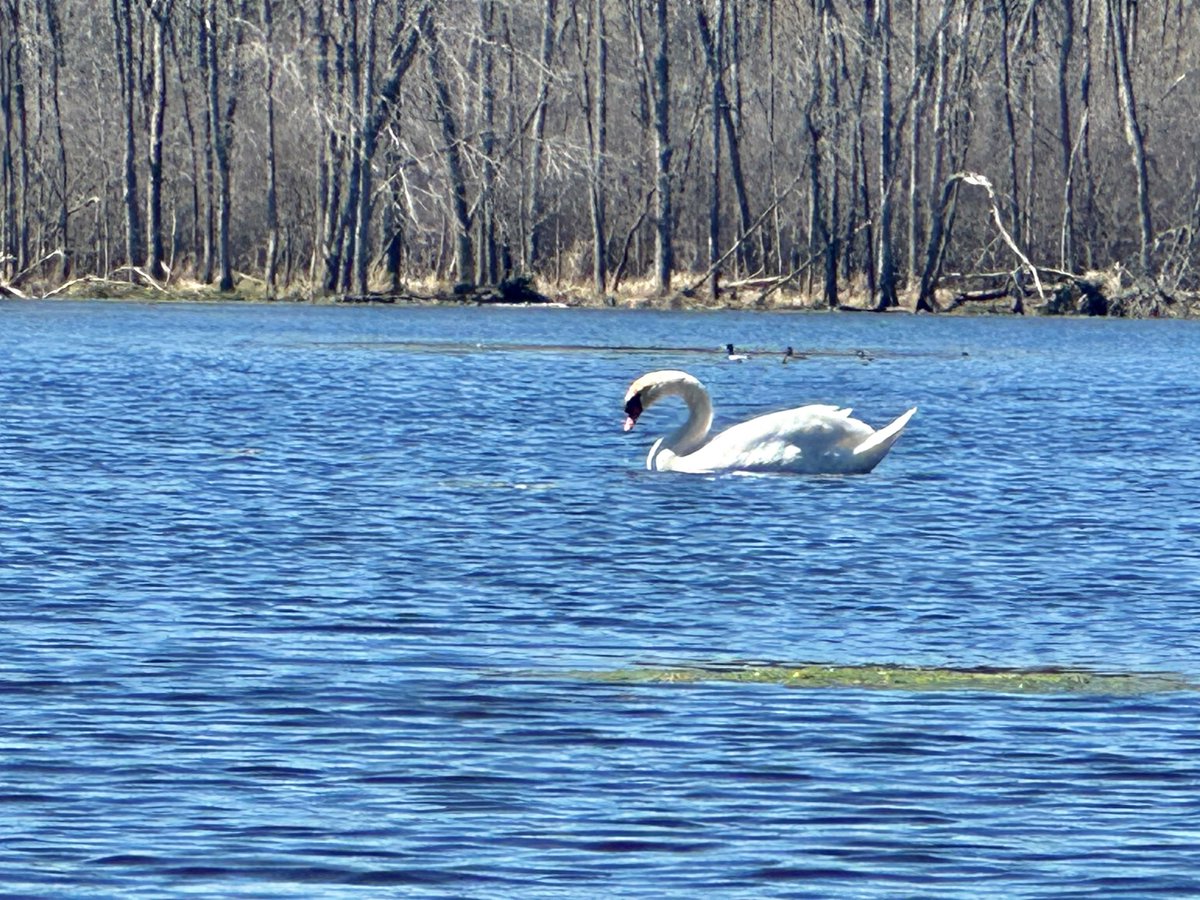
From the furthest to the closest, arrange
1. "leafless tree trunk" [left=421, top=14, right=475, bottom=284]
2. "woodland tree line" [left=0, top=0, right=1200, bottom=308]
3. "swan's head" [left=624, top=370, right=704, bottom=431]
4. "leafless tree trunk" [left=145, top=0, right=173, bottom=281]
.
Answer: "leafless tree trunk" [left=145, top=0, right=173, bottom=281]
"woodland tree line" [left=0, top=0, right=1200, bottom=308]
"leafless tree trunk" [left=421, top=14, right=475, bottom=284]
"swan's head" [left=624, top=370, right=704, bottom=431]

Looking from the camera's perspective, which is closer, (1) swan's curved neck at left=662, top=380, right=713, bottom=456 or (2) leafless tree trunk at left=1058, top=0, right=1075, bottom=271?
(1) swan's curved neck at left=662, top=380, right=713, bottom=456

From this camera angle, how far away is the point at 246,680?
11.3 meters

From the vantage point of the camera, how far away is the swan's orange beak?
967 inches

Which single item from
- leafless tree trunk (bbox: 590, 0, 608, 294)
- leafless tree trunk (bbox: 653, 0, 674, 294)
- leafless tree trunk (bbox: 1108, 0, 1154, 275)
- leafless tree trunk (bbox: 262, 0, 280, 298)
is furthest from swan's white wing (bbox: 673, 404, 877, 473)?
leafless tree trunk (bbox: 262, 0, 280, 298)

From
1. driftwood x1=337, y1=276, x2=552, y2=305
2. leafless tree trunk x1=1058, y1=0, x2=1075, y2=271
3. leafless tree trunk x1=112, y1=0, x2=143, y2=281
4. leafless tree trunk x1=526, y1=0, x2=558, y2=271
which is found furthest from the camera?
leafless tree trunk x1=526, y1=0, x2=558, y2=271

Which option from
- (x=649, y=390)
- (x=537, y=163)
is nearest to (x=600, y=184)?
(x=537, y=163)

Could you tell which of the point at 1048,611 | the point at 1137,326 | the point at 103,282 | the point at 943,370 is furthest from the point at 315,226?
the point at 1048,611

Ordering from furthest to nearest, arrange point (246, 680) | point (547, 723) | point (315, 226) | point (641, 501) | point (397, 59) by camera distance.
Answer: point (315, 226), point (397, 59), point (641, 501), point (246, 680), point (547, 723)

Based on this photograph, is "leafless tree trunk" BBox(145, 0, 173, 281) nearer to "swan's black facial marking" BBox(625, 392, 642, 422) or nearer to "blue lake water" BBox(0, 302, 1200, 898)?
"blue lake water" BBox(0, 302, 1200, 898)

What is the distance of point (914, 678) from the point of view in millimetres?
11703

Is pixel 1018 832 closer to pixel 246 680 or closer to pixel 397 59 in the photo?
pixel 246 680

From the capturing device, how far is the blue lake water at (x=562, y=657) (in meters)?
8.34

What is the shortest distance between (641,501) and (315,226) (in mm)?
60722

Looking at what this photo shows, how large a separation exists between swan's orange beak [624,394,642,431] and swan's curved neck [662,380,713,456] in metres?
0.78
